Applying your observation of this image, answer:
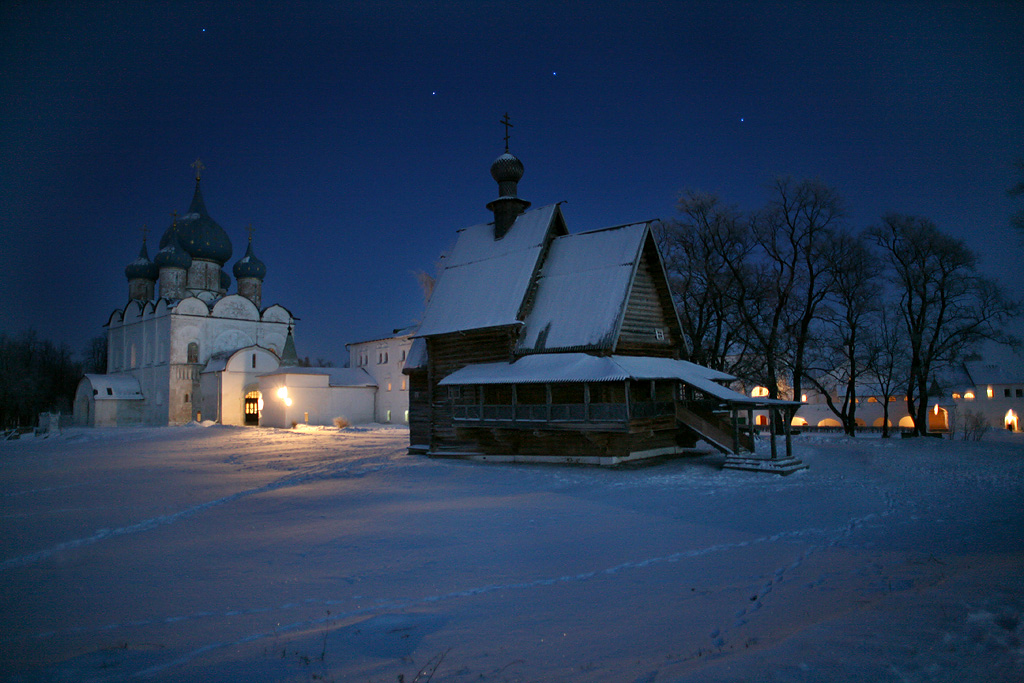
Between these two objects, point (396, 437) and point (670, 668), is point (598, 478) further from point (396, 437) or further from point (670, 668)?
point (396, 437)

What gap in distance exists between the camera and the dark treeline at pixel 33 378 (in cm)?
5788

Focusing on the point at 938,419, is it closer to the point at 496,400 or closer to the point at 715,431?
the point at 715,431

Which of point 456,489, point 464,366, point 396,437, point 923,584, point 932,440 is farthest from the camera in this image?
point 396,437

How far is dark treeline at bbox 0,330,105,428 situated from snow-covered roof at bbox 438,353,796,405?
179ft

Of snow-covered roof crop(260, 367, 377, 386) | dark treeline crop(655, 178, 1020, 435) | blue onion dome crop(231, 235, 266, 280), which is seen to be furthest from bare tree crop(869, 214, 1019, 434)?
blue onion dome crop(231, 235, 266, 280)

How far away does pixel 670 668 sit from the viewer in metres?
5.24

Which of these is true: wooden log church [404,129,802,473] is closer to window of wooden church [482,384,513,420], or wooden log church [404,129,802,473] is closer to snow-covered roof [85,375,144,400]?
window of wooden church [482,384,513,420]

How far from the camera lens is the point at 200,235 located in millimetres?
63906

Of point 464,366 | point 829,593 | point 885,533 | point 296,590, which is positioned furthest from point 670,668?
point 464,366

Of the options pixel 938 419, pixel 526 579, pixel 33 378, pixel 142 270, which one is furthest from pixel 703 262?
pixel 33 378

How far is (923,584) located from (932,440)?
24.6 metres

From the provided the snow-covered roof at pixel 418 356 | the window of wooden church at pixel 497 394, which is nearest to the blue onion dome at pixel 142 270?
the snow-covered roof at pixel 418 356

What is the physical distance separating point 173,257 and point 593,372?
184ft

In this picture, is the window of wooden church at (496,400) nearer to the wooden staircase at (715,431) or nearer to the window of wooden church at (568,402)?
the window of wooden church at (568,402)
